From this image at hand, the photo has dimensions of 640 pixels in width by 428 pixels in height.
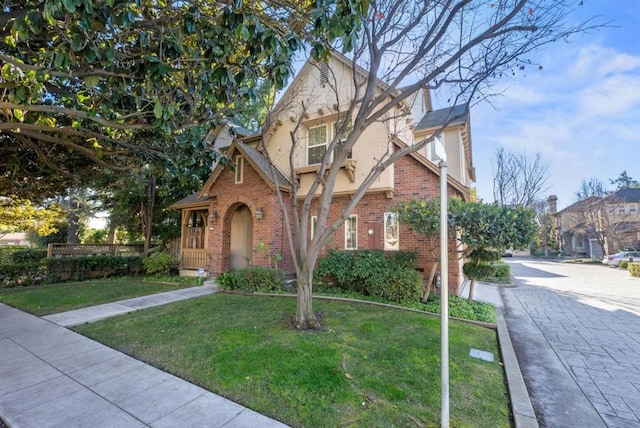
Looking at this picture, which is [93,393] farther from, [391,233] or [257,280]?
[391,233]

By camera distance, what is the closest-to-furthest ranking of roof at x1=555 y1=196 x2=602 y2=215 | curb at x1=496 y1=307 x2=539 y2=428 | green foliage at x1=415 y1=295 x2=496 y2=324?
curb at x1=496 y1=307 x2=539 y2=428 < green foliage at x1=415 y1=295 x2=496 y2=324 < roof at x1=555 y1=196 x2=602 y2=215

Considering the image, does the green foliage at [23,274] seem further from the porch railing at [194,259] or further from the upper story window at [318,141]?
the upper story window at [318,141]

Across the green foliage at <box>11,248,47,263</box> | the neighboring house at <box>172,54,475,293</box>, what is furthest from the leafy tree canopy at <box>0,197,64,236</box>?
the neighboring house at <box>172,54,475,293</box>

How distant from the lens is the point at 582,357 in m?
5.34

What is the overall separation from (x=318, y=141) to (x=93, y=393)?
10.5 meters

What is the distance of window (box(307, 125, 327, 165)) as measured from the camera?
12094 mm

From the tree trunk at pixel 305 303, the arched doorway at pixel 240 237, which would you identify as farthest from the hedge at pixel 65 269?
the tree trunk at pixel 305 303

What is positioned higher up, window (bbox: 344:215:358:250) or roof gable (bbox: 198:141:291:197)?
roof gable (bbox: 198:141:291:197)

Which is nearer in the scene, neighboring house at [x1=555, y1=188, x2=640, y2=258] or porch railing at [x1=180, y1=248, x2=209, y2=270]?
porch railing at [x1=180, y1=248, x2=209, y2=270]

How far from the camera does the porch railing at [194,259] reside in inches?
525

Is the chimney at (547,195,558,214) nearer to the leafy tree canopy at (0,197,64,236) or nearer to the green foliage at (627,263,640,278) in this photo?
the green foliage at (627,263,640,278)

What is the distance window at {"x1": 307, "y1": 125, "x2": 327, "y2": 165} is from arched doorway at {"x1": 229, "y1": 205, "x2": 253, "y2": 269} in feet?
13.5

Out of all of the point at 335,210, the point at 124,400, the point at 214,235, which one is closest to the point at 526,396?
the point at 124,400

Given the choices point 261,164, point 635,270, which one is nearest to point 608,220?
point 635,270
